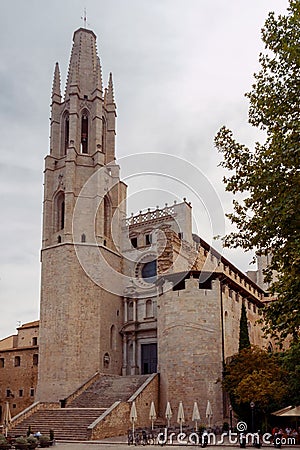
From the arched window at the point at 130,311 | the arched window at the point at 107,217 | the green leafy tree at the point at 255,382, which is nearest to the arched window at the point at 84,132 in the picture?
the arched window at the point at 107,217

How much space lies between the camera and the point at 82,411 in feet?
109

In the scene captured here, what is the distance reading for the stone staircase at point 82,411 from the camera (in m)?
31.1

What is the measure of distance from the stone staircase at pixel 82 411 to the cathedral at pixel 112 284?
0.57m

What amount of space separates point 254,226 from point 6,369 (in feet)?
132

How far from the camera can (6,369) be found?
1983 inches

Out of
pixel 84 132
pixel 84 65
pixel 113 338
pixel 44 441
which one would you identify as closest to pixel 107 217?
pixel 84 132

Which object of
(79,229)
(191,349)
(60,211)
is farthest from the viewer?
(60,211)

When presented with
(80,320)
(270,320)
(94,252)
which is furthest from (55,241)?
(270,320)

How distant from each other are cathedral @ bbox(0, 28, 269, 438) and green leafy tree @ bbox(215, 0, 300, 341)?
19.5 m

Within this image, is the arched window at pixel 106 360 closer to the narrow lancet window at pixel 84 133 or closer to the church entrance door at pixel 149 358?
the church entrance door at pixel 149 358

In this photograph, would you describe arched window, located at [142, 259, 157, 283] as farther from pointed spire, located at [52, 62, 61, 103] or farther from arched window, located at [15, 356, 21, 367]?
pointed spire, located at [52, 62, 61, 103]

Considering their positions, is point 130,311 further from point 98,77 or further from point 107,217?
point 98,77

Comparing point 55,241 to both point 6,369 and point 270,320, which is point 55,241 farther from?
point 270,320

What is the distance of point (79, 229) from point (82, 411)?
52.2 feet
